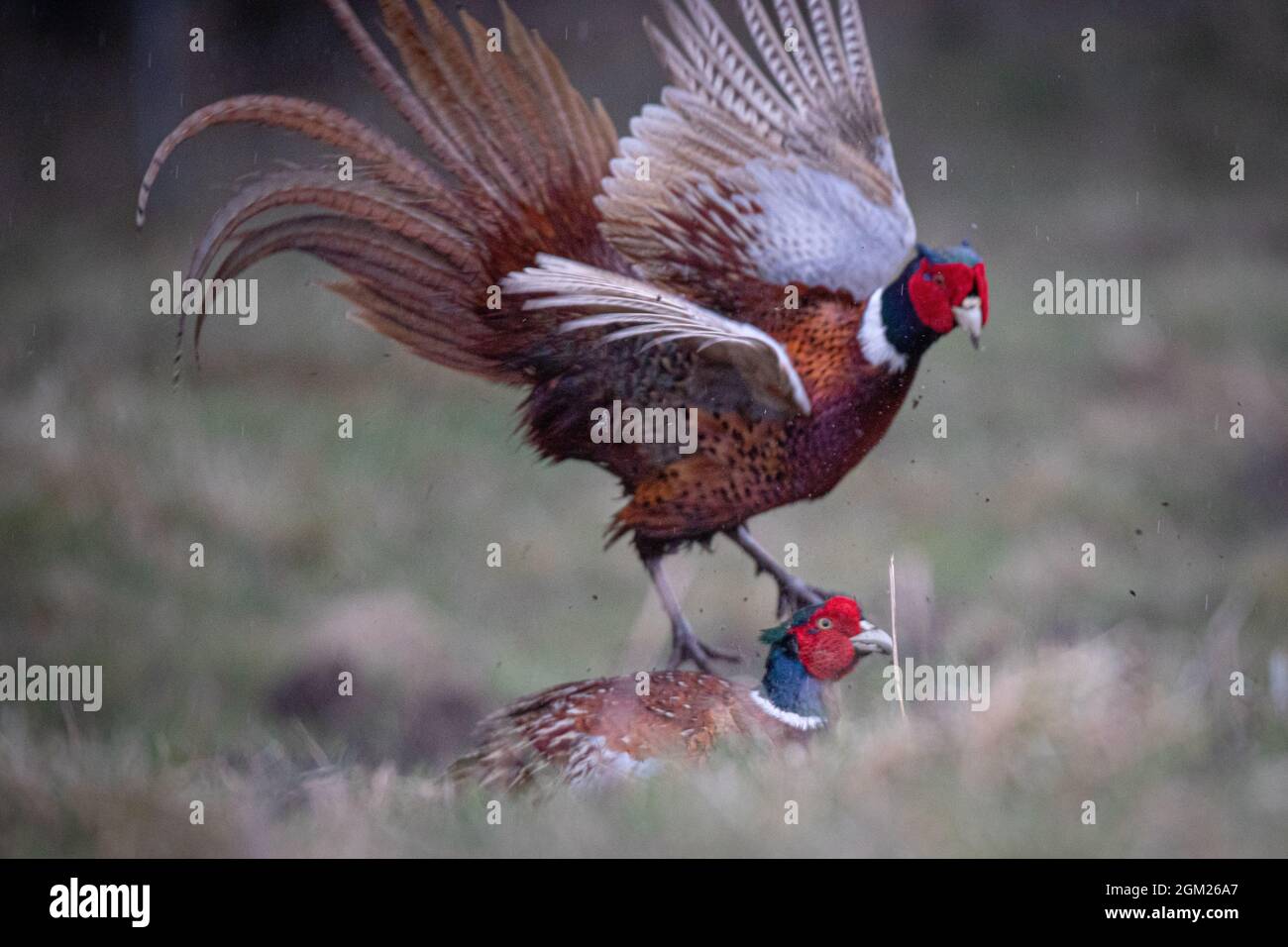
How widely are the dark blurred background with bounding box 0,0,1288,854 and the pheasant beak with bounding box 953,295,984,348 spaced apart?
1.26 feet

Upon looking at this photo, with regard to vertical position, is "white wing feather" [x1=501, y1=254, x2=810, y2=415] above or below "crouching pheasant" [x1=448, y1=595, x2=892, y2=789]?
above

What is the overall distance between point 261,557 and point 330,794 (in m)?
0.99

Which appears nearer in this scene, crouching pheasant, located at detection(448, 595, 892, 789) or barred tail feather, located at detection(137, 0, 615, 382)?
crouching pheasant, located at detection(448, 595, 892, 789)

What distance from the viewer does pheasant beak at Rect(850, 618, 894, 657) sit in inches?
171

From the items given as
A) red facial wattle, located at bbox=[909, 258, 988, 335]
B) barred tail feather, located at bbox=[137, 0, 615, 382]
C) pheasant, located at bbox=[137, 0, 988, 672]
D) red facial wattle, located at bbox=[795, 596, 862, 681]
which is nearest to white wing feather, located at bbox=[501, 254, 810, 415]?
pheasant, located at bbox=[137, 0, 988, 672]

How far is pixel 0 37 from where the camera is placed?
200 inches

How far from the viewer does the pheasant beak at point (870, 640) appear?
4.35 meters

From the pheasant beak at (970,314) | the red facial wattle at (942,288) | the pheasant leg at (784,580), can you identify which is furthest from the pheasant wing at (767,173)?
the pheasant leg at (784,580)

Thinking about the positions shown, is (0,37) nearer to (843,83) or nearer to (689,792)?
(843,83)

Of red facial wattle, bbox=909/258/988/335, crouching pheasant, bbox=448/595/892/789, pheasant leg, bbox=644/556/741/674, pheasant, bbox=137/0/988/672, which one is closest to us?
crouching pheasant, bbox=448/595/892/789

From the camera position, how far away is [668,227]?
469 cm

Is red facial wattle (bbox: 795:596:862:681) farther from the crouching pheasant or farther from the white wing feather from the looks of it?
the white wing feather

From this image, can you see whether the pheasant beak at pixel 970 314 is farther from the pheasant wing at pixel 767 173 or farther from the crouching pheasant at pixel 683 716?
the crouching pheasant at pixel 683 716

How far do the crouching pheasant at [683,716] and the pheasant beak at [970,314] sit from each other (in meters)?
0.91
